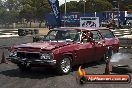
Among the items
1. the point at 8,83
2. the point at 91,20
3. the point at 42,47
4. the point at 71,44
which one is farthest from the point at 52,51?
the point at 91,20

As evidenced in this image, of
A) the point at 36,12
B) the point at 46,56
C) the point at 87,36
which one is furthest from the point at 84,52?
the point at 36,12

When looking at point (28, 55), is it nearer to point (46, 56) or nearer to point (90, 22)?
point (46, 56)

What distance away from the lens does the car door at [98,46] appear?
37.5ft

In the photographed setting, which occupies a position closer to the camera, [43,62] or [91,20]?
[43,62]

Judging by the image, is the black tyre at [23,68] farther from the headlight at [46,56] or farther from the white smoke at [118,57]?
the white smoke at [118,57]

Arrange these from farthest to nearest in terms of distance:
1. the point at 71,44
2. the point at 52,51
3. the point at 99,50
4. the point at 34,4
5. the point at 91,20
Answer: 1. the point at 34,4
2. the point at 91,20
3. the point at 99,50
4. the point at 71,44
5. the point at 52,51

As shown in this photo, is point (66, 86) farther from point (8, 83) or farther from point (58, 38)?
point (58, 38)

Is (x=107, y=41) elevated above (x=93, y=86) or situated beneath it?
elevated above

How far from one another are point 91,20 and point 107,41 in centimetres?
714

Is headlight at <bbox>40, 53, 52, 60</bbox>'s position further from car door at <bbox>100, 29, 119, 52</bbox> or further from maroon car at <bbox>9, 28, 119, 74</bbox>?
car door at <bbox>100, 29, 119, 52</bbox>

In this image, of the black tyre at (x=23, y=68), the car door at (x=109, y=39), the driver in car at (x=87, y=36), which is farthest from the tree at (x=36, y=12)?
the black tyre at (x=23, y=68)

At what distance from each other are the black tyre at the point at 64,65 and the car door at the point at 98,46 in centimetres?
160

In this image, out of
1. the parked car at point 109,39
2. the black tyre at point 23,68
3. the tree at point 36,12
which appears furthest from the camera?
the tree at point 36,12

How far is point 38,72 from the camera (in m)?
10.5
